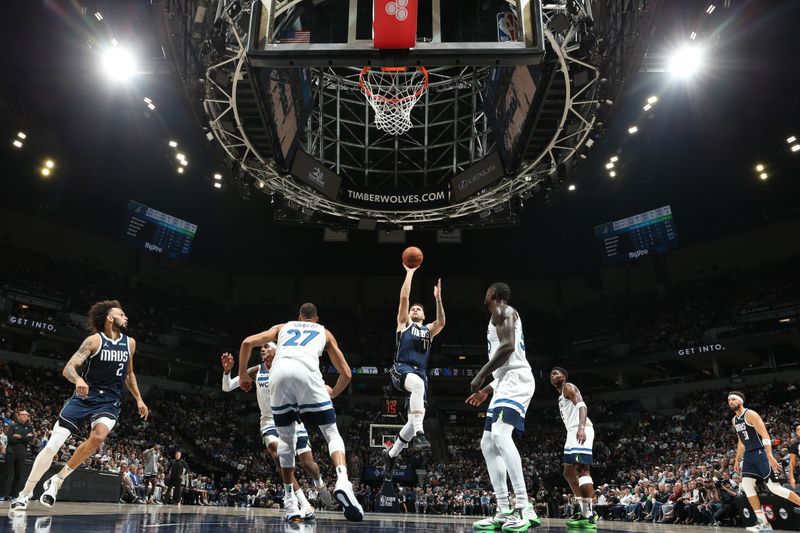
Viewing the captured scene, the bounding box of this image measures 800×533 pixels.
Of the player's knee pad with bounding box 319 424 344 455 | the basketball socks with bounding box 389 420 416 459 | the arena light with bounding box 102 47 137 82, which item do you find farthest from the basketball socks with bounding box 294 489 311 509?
the arena light with bounding box 102 47 137 82

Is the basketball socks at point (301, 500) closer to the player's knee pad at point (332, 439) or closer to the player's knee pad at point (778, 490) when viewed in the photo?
the player's knee pad at point (332, 439)

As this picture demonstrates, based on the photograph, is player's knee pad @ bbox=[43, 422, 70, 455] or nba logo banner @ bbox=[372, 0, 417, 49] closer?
player's knee pad @ bbox=[43, 422, 70, 455]

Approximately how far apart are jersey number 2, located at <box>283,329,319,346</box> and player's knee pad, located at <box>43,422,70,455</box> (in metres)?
2.97

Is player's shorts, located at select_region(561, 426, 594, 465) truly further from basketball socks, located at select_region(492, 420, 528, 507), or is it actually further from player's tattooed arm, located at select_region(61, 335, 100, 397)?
player's tattooed arm, located at select_region(61, 335, 100, 397)

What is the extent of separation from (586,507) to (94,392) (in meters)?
6.15

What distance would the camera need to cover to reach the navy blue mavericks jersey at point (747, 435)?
8781 millimetres

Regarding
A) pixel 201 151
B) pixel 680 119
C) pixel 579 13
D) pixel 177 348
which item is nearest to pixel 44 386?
pixel 177 348

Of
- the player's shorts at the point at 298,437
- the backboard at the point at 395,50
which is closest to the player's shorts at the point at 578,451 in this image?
the player's shorts at the point at 298,437

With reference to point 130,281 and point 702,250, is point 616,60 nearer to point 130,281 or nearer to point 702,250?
point 702,250

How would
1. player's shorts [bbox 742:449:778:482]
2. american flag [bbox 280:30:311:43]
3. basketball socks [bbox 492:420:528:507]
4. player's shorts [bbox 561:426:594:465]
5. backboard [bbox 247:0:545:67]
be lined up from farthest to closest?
american flag [bbox 280:30:311:43]
player's shorts [bbox 742:449:778:482]
player's shorts [bbox 561:426:594:465]
backboard [bbox 247:0:545:67]
basketball socks [bbox 492:420:528:507]

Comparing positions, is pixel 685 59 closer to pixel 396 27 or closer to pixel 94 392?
pixel 396 27

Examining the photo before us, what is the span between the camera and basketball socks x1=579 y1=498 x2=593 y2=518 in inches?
289

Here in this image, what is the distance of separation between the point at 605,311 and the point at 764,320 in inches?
347

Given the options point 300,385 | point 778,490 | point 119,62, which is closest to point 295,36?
point 300,385
